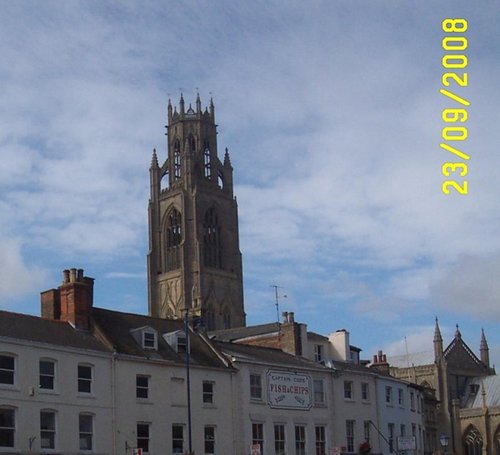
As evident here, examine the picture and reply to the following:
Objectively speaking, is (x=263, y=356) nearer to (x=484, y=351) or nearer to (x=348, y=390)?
(x=348, y=390)

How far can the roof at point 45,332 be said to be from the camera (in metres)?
47.5

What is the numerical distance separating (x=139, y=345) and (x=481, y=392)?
8003 centimetres

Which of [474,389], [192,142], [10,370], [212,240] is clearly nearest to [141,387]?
[10,370]

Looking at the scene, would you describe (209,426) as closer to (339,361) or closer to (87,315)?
(87,315)

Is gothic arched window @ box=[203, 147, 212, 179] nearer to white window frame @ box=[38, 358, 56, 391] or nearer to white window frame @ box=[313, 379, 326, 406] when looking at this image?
white window frame @ box=[313, 379, 326, 406]

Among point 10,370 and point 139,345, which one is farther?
point 139,345

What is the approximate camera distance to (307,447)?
60375mm

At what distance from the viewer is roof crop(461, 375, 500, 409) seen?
406 feet

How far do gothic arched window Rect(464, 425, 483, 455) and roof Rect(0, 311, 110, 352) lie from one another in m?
75.0

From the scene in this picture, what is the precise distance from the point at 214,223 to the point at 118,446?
10800cm

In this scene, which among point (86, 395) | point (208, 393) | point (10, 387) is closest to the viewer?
point (10, 387)

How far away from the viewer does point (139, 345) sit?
5416 cm

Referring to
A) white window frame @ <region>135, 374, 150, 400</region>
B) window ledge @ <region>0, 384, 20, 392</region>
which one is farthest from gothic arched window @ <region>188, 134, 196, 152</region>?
window ledge @ <region>0, 384, 20, 392</region>

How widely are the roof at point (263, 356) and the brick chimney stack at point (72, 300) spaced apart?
29.8 feet
